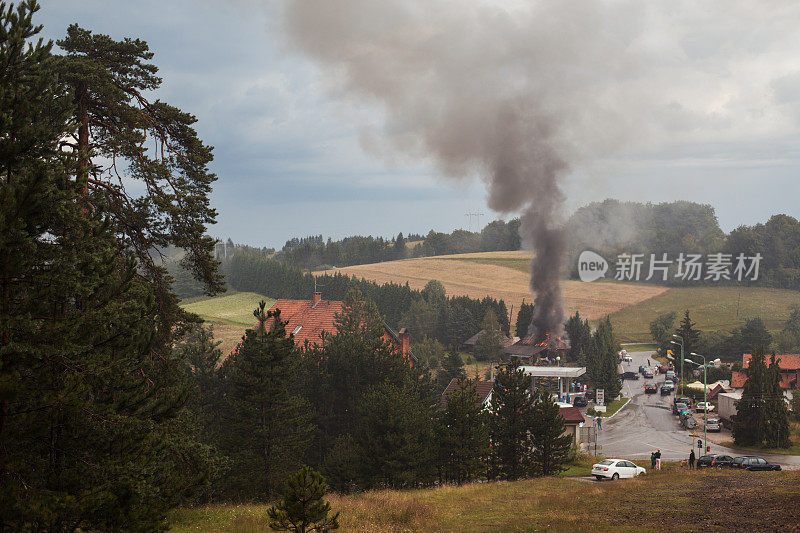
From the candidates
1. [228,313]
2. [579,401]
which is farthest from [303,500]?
[228,313]

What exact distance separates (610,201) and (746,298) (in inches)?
2387

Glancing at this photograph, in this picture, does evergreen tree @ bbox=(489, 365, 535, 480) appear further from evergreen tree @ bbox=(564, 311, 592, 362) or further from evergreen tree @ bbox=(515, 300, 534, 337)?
evergreen tree @ bbox=(515, 300, 534, 337)

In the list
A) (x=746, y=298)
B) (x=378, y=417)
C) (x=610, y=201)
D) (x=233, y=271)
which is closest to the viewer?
(x=378, y=417)

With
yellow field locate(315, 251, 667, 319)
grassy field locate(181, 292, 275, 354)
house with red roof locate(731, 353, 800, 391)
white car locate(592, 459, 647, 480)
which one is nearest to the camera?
white car locate(592, 459, 647, 480)

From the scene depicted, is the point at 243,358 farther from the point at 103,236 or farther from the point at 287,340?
the point at 103,236

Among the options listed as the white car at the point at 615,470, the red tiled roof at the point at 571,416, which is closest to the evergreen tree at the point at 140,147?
the white car at the point at 615,470

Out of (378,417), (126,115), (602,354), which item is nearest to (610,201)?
(602,354)

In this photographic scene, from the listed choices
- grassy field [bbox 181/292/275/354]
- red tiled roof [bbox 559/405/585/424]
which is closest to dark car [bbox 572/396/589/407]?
red tiled roof [bbox 559/405/585/424]

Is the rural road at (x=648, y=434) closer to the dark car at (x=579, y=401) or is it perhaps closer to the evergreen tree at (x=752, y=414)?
the evergreen tree at (x=752, y=414)

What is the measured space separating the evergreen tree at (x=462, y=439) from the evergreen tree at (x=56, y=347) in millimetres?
21609

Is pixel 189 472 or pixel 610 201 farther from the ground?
pixel 610 201

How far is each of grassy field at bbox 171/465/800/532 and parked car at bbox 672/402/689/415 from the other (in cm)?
4400

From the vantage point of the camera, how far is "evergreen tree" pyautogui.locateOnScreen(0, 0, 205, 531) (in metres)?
A: 9.86

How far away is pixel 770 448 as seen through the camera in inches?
2094
